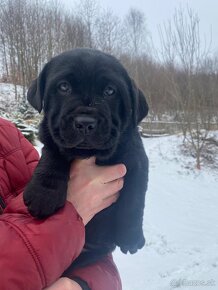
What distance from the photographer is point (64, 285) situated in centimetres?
144

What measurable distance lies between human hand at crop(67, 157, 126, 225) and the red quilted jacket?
12 cm

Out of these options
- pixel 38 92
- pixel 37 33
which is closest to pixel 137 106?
pixel 38 92

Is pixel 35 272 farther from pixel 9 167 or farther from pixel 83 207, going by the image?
pixel 9 167

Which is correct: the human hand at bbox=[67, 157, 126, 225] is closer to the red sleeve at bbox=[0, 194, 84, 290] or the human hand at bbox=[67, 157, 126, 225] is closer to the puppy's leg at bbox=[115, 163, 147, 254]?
the puppy's leg at bbox=[115, 163, 147, 254]

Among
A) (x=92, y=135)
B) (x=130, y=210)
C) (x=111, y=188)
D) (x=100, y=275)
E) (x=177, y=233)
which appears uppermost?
(x=92, y=135)

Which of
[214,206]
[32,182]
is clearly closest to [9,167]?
[32,182]

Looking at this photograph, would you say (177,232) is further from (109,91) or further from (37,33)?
(37,33)

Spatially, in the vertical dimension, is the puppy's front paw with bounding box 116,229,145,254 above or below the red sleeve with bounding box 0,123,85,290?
below

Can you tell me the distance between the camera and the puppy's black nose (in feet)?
4.91

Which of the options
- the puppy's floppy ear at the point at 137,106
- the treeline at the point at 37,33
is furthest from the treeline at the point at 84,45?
the puppy's floppy ear at the point at 137,106

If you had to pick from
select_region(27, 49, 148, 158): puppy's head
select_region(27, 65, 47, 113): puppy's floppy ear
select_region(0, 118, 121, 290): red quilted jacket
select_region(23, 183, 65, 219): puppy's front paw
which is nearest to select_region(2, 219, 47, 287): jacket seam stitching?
select_region(0, 118, 121, 290): red quilted jacket

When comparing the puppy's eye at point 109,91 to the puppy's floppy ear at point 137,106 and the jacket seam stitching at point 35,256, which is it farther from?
the jacket seam stitching at point 35,256

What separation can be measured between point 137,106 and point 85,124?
0.41 metres

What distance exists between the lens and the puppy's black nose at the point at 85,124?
1496mm
